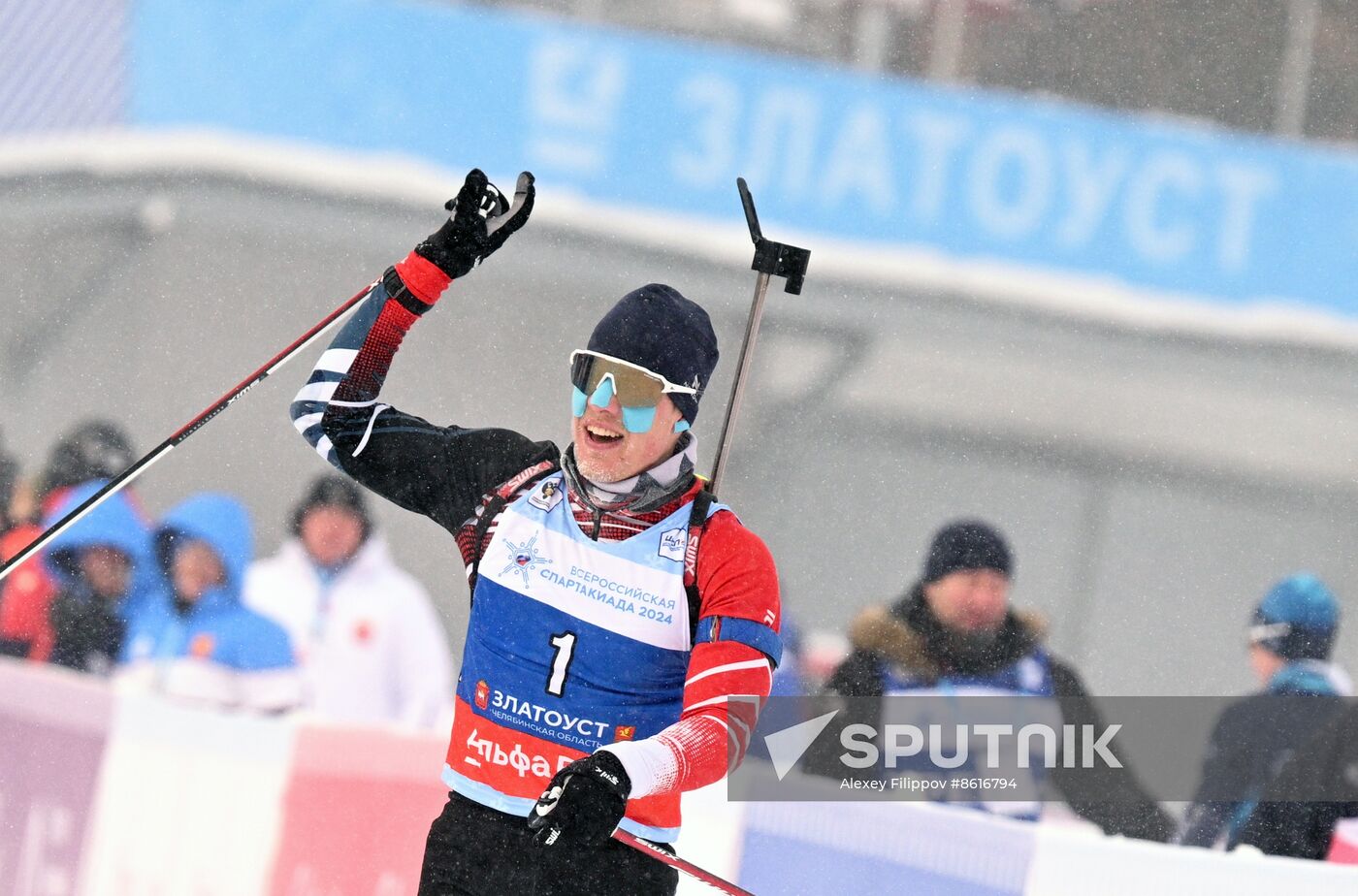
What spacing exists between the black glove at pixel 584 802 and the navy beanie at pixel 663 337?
55 cm

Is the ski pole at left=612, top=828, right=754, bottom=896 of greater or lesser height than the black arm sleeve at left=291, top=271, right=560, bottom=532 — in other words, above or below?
below

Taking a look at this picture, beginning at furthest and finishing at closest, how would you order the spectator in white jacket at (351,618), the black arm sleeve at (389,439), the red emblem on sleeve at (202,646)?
the spectator in white jacket at (351,618) → the red emblem on sleeve at (202,646) → the black arm sleeve at (389,439)

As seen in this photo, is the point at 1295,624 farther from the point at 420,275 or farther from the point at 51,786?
the point at 51,786

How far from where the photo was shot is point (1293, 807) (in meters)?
3.57

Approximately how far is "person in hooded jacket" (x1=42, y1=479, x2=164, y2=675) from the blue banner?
7.45 ft

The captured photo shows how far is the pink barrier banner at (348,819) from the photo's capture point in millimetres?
3404

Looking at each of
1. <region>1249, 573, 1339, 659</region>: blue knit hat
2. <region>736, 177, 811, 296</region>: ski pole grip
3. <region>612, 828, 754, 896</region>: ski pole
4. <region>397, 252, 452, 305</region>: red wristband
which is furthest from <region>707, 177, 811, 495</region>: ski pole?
<region>1249, 573, 1339, 659</region>: blue knit hat

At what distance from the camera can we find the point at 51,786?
351cm

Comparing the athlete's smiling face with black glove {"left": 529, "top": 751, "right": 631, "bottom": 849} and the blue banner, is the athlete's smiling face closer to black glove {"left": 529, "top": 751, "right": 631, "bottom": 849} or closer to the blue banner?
black glove {"left": 529, "top": 751, "right": 631, "bottom": 849}

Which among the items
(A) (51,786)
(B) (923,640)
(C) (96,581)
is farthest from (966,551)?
(C) (96,581)

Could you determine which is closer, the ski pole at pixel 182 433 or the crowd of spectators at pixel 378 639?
the ski pole at pixel 182 433

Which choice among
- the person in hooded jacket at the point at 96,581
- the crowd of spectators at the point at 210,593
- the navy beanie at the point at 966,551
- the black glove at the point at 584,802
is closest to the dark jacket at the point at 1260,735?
the navy beanie at the point at 966,551

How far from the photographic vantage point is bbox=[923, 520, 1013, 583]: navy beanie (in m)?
3.87

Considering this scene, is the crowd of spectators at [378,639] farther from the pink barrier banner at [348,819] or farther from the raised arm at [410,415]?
the raised arm at [410,415]
